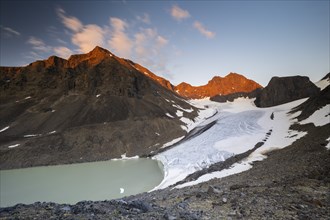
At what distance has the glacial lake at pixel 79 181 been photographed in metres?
32.3

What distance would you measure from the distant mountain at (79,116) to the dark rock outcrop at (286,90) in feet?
235

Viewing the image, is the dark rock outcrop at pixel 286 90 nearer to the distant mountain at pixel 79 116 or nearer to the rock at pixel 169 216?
the distant mountain at pixel 79 116

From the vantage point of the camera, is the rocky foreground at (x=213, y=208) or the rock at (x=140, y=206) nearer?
the rocky foreground at (x=213, y=208)

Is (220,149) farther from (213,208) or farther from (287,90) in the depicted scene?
(287,90)

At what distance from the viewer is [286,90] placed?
143750 mm

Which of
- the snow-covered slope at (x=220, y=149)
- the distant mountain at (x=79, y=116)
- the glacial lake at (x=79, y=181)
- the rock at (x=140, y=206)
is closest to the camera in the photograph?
the rock at (x=140, y=206)

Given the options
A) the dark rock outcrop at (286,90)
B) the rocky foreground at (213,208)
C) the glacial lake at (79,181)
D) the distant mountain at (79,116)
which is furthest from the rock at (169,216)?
the dark rock outcrop at (286,90)

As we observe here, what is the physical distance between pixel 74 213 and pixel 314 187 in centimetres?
1093

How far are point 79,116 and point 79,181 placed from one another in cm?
4369

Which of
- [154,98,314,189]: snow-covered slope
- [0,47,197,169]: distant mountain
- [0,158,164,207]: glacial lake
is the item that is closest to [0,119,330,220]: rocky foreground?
[154,98,314,189]: snow-covered slope

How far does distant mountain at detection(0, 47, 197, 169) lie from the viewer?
60562mm

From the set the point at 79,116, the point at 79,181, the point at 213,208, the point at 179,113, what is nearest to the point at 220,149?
the point at 79,181

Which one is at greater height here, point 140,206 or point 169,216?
point 140,206

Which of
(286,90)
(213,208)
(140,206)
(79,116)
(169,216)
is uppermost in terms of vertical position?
(286,90)
